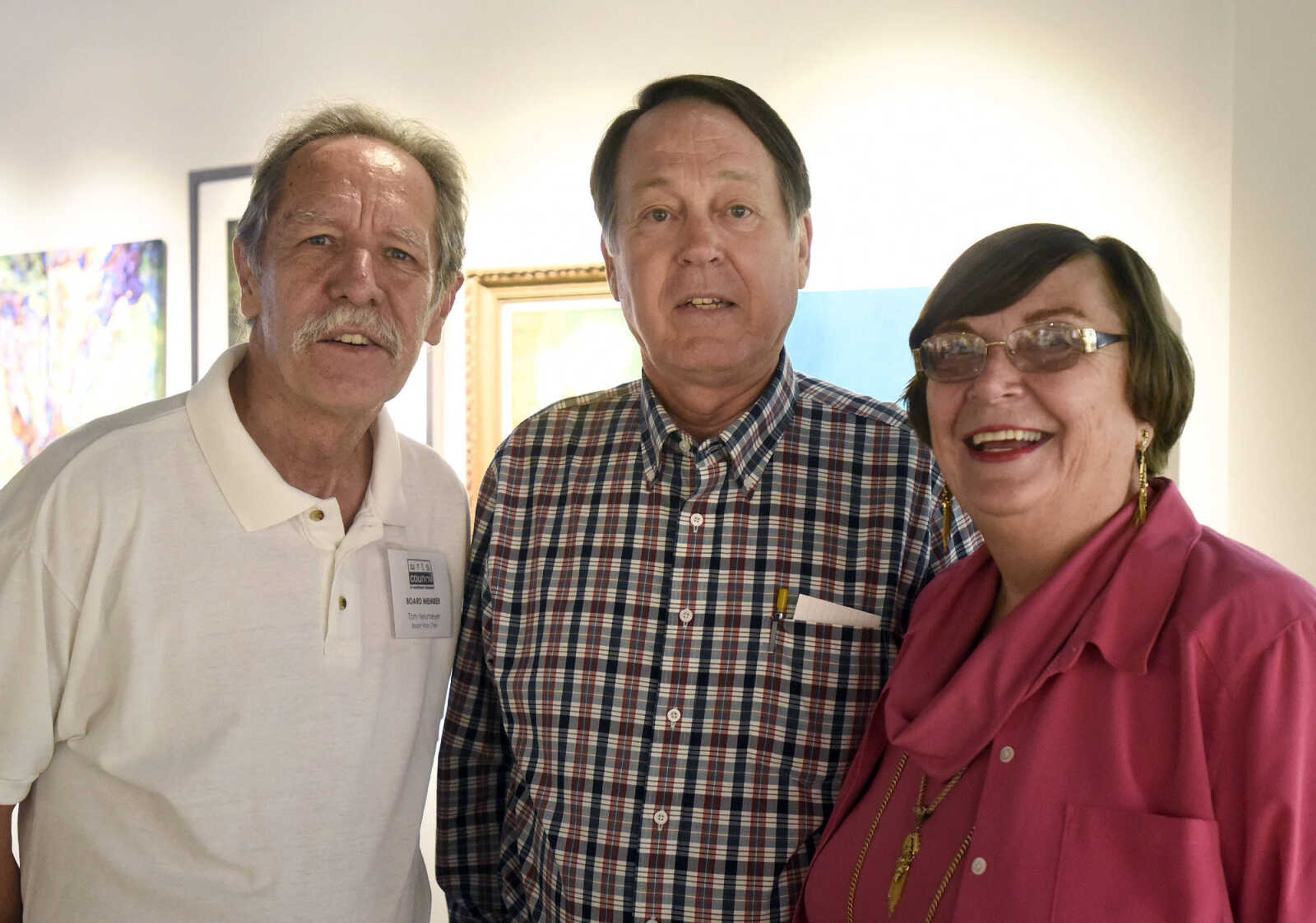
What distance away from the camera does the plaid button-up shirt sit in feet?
6.01

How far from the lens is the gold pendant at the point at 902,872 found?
1490mm

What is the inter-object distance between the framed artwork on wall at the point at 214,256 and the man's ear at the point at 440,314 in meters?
1.98

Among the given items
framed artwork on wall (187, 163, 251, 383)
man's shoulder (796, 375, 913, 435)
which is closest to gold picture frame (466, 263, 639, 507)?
framed artwork on wall (187, 163, 251, 383)

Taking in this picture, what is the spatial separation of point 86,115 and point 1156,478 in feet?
14.0

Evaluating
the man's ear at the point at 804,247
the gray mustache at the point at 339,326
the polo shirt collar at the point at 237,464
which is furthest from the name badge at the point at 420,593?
the man's ear at the point at 804,247

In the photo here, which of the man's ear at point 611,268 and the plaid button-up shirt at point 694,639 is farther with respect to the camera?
the man's ear at point 611,268

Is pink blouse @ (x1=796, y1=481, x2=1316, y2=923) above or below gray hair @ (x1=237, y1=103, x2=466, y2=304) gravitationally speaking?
below

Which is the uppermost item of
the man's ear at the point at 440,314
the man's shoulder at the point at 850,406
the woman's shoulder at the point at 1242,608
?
the man's ear at the point at 440,314

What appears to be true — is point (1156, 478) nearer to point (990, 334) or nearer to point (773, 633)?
point (990, 334)

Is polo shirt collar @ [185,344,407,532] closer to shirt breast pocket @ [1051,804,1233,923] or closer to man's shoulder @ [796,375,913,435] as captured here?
man's shoulder @ [796,375,913,435]

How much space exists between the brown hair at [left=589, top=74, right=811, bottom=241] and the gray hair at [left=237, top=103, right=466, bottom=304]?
306mm

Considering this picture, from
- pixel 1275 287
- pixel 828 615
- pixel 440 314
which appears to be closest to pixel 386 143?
pixel 440 314

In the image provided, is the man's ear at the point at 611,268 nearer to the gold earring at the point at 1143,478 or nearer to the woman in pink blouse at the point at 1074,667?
the woman in pink blouse at the point at 1074,667

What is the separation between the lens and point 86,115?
4281mm
